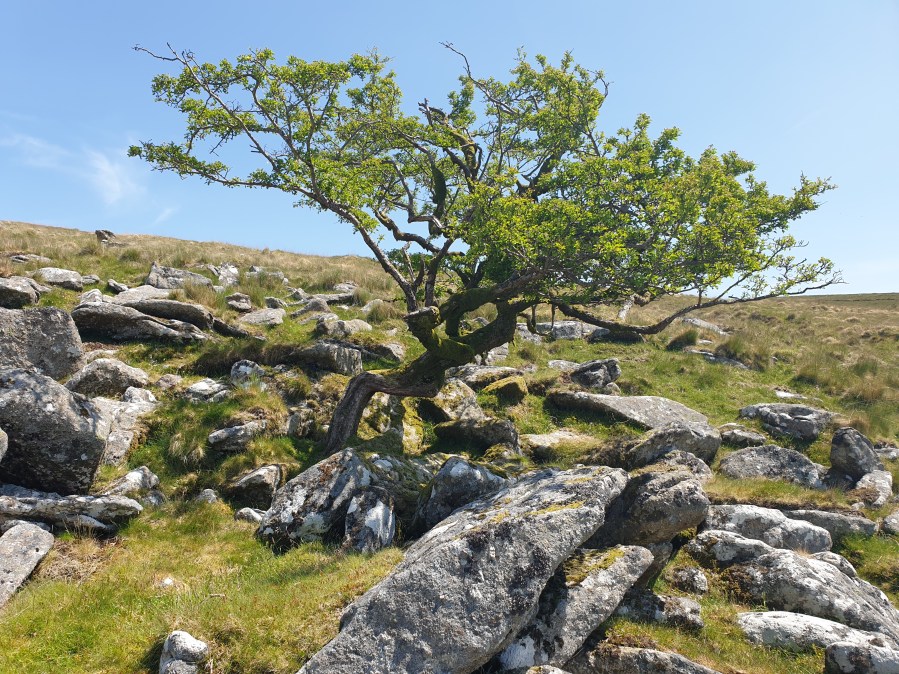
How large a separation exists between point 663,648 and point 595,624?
1.02m

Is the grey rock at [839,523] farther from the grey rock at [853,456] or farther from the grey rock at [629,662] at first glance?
the grey rock at [629,662]

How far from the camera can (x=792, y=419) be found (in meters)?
19.2

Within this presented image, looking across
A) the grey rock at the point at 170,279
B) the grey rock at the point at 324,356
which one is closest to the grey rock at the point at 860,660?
the grey rock at the point at 324,356

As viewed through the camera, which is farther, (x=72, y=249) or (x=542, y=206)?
(x=72, y=249)

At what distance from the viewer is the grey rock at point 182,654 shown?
229 inches

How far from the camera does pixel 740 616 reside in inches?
318

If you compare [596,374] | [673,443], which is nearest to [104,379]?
[673,443]

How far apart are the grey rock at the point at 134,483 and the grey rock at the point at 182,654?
562 cm

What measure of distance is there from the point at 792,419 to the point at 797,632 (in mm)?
14283

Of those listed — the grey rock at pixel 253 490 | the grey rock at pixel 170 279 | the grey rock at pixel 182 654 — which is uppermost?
the grey rock at pixel 170 279

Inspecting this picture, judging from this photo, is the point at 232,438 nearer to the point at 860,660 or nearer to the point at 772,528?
the point at 860,660

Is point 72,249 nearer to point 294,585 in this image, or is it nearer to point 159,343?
point 159,343

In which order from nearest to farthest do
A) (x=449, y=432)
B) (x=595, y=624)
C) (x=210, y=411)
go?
1. (x=595, y=624)
2. (x=210, y=411)
3. (x=449, y=432)

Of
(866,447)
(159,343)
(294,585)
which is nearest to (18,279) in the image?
A: (159,343)
